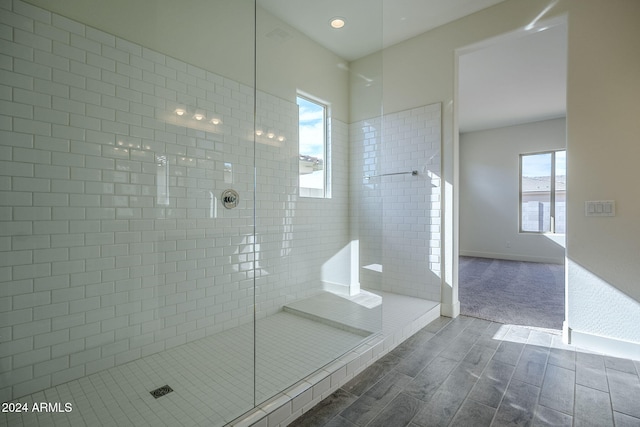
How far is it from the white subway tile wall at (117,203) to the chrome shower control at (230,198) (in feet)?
0.16

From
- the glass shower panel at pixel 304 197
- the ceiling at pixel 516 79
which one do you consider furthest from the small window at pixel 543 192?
the glass shower panel at pixel 304 197

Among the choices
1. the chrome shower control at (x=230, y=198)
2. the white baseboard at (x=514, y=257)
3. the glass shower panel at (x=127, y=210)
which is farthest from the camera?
the white baseboard at (x=514, y=257)

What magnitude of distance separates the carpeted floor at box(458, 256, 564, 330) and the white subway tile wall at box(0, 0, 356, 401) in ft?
6.99

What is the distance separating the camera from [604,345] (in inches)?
87.0

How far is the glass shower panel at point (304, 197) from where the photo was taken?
2.54m

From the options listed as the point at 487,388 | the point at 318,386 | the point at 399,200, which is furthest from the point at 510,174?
the point at 318,386

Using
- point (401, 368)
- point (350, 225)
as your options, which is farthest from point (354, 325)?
point (350, 225)

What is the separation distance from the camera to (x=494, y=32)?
8.87 feet

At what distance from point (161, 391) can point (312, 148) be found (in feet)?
7.59

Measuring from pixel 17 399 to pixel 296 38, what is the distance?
3232 millimetres

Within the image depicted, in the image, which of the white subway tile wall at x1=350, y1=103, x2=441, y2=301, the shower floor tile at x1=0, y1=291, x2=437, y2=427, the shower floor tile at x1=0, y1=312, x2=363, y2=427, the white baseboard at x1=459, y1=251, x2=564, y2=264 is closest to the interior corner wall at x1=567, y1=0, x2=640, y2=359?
the white subway tile wall at x1=350, y1=103, x2=441, y2=301

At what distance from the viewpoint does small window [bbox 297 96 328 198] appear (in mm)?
2982

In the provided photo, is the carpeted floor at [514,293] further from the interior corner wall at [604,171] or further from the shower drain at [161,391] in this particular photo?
the shower drain at [161,391]

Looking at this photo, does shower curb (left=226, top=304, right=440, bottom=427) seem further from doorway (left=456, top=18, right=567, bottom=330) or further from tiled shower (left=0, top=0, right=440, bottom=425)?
doorway (left=456, top=18, right=567, bottom=330)
